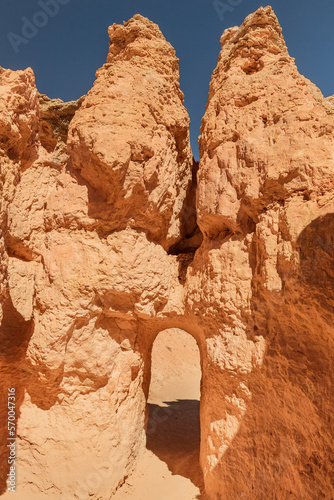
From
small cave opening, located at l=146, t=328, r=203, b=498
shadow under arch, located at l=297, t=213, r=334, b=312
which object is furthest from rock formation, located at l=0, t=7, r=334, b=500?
small cave opening, located at l=146, t=328, r=203, b=498

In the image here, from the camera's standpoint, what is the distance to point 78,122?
15.2ft

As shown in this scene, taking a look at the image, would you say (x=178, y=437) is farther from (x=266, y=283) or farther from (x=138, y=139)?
(x=138, y=139)

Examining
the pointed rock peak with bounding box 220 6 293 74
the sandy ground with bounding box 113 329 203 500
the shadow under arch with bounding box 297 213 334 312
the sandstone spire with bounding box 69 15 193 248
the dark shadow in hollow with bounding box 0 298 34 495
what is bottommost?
the sandy ground with bounding box 113 329 203 500

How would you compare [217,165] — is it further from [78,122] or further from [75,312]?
[75,312]

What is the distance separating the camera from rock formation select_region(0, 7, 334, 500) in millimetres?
3438

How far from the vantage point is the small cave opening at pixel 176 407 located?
5.11 meters

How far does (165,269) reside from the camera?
5.07 metres

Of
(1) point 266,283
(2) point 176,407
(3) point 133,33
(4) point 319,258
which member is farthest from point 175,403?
(3) point 133,33

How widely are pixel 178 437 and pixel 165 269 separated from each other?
12.9ft

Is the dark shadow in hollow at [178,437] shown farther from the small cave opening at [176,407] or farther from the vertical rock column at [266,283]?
the vertical rock column at [266,283]

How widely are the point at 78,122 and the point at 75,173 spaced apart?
80 centimetres

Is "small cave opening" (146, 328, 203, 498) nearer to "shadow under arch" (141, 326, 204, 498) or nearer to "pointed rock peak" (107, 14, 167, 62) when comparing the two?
"shadow under arch" (141, 326, 204, 498)

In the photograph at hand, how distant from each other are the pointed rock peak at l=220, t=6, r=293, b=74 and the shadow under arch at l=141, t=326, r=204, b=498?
16.2ft

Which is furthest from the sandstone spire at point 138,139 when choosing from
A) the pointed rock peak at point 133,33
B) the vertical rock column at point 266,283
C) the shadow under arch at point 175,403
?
the shadow under arch at point 175,403
